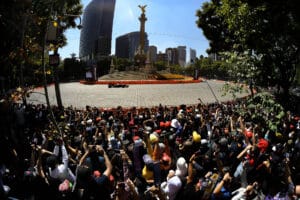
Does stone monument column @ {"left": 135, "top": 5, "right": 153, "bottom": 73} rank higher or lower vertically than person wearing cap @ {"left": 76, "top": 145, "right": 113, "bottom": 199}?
higher

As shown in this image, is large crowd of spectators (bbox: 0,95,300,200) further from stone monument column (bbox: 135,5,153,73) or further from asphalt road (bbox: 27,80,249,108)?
stone monument column (bbox: 135,5,153,73)

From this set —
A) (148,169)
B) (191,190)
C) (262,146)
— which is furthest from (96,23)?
(191,190)

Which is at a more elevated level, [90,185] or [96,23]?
[96,23]

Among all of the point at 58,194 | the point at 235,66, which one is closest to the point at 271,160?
the point at 58,194

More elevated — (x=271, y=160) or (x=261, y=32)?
(x=261, y=32)

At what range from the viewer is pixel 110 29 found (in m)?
167

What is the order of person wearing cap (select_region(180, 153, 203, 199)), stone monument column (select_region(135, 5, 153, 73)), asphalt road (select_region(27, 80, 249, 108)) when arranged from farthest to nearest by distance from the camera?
stone monument column (select_region(135, 5, 153, 73)), asphalt road (select_region(27, 80, 249, 108)), person wearing cap (select_region(180, 153, 203, 199))

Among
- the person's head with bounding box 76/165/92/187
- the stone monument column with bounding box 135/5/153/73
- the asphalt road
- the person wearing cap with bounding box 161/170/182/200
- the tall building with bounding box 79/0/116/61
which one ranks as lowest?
the asphalt road

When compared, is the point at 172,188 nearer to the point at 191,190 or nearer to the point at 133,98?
the point at 191,190

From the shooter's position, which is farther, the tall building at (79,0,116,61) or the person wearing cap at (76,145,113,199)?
the tall building at (79,0,116,61)

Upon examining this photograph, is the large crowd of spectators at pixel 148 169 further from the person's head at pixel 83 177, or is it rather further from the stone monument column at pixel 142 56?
the stone monument column at pixel 142 56

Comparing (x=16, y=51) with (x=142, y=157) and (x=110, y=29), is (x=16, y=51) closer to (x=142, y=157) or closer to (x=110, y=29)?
(x=142, y=157)

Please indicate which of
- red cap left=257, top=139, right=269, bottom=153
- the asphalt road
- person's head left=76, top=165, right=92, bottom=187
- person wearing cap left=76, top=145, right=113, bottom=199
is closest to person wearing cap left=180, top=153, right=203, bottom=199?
person wearing cap left=76, top=145, right=113, bottom=199

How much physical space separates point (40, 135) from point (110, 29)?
163607 mm
